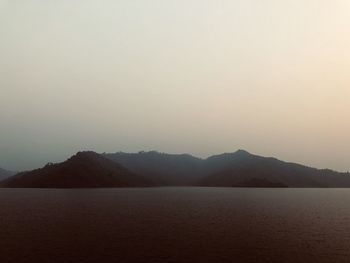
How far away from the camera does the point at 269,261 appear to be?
247 ft

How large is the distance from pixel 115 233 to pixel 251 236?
35.3 meters

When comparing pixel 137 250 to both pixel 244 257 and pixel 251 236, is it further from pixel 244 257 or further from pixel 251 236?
pixel 251 236

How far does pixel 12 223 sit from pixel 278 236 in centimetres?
8010

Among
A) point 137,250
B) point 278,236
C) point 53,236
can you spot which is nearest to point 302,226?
point 278,236

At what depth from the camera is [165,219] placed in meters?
141

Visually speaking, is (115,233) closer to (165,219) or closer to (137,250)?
(137,250)

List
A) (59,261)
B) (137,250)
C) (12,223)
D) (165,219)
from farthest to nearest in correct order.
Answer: (165,219) < (12,223) < (137,250) < (59,261)

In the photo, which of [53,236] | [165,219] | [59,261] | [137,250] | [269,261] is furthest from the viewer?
[165,219]

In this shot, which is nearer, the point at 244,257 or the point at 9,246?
the point at 244,257

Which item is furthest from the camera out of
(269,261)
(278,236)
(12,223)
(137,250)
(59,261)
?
(12,223)

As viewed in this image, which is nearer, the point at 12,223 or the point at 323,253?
the point at 323,253

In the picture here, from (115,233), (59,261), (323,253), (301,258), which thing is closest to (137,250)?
(59,261)

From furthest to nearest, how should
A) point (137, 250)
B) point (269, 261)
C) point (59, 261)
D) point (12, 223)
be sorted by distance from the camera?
point (12, 223), point (137, 250), point (269, 261), point (59, 261)

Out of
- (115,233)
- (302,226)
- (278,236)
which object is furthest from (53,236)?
(302,226)
